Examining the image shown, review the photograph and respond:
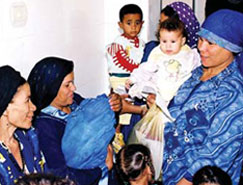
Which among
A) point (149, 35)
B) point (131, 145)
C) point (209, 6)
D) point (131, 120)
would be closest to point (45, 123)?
point (131, 145)

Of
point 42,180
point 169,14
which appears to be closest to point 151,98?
point 169,14

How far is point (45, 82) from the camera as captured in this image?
252cm

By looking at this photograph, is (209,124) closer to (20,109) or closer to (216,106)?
(216,106)

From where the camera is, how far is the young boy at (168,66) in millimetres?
2953

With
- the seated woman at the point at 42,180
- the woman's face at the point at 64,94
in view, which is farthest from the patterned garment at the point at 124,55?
the seated woman at the point at 42,180

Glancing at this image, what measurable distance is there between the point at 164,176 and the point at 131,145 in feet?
0.86

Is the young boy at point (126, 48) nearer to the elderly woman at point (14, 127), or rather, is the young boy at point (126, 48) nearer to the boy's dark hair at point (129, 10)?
the boy's dark hair at point (129, 10)

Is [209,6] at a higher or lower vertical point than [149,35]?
higher

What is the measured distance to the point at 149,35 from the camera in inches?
173

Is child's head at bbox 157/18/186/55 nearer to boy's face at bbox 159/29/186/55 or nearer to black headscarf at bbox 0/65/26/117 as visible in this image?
boy's face at bbox 159/29/186/55

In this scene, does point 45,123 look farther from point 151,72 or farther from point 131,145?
point 151,72

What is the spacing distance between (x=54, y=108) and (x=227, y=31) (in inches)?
39.1

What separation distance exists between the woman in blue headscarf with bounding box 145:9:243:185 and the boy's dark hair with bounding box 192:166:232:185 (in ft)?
0.10

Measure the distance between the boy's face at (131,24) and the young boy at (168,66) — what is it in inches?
36.5
